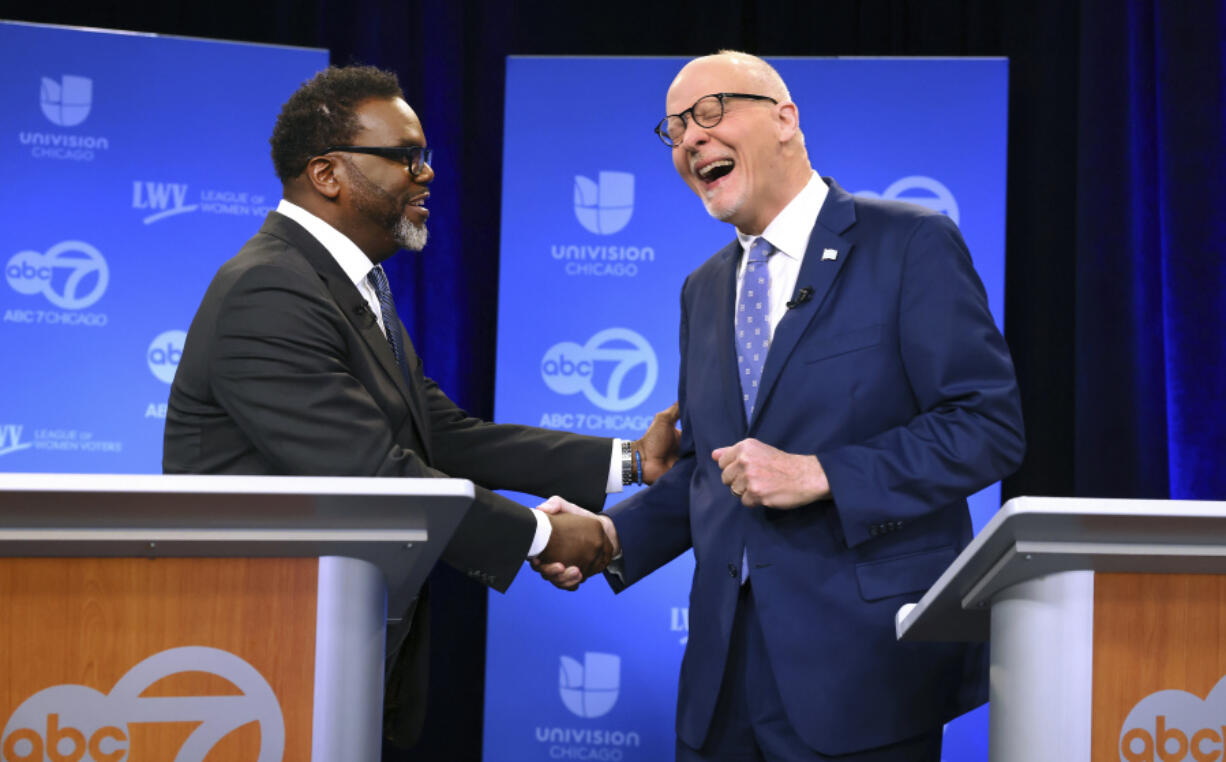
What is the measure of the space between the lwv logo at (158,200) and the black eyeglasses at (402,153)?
172 cm

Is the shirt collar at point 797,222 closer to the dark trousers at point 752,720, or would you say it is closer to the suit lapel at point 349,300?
the dark trousers at point 752,720

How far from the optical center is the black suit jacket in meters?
2.26

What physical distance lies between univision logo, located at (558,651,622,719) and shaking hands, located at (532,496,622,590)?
139cm

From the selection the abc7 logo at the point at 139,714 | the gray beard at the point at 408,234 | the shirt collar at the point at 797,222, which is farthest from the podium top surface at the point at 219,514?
the gray beard at the point at 408,234

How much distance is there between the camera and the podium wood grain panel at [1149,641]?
1466 mm

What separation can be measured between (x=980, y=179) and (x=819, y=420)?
2181 millimetres

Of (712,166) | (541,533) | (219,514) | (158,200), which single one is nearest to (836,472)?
(541,533)

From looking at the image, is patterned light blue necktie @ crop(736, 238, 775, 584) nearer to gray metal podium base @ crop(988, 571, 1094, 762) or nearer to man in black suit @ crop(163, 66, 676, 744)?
man in black suit @ crop(163, 66, 676, 744)

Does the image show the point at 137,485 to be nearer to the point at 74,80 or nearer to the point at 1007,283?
the point at 74,80

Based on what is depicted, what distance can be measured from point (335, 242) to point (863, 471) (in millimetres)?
1312

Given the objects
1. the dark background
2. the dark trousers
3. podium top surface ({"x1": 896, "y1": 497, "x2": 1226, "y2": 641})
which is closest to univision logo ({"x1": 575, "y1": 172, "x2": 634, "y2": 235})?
the dark background

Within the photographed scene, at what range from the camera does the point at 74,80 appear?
4.31 meters

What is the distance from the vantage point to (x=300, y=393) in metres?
2.27

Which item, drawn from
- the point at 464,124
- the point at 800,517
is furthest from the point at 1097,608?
the point at 464,124
